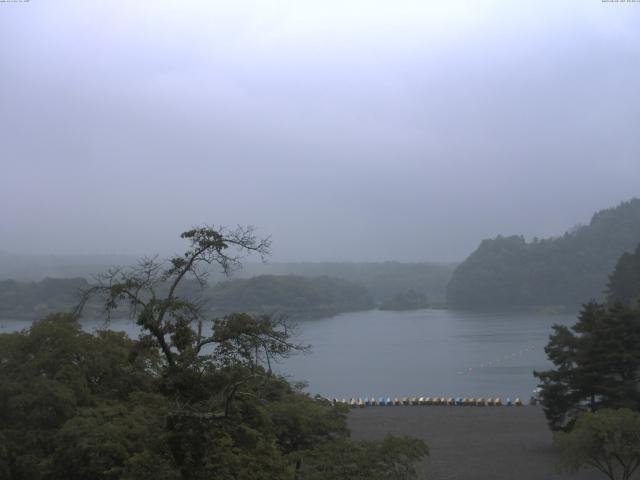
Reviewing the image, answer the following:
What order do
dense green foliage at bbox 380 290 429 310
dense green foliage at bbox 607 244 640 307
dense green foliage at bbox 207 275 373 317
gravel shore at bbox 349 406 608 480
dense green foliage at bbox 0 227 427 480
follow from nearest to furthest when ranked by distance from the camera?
dense green foliage at bbox 0 227 427 480 < gravel shore at bbox 349 406 608 480 < dense green foliage at bbox 607 244 640 307 < dense green foliage at bbox 207 275 373 317 < dense green foliage at bbox 380 290 429 310

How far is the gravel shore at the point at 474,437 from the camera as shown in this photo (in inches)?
564

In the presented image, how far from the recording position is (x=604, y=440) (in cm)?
1122

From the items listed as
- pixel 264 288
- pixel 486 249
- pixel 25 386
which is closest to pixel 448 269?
pixel 486 249

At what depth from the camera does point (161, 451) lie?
5.30 meters

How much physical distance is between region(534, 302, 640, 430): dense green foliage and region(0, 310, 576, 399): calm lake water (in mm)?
9022

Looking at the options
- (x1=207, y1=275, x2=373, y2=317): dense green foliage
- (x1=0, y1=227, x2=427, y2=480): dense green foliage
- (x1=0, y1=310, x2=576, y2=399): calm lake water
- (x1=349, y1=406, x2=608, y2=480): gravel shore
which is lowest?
(x1=0, y1=310, x2=576, y2=399): calm lake water

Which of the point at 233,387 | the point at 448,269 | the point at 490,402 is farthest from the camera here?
the point at 448,269

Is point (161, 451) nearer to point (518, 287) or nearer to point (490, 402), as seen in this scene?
point (490, 402)

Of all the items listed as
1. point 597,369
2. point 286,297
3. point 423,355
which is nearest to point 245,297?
point 286,297

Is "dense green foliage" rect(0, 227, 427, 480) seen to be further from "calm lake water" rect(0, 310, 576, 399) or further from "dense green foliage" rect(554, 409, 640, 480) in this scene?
"calm lake water" rect(0, 310, 576, 399)

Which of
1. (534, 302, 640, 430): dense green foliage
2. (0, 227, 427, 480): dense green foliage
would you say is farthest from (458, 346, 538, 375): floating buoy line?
(0, 227, 427, 480): dense green foliage

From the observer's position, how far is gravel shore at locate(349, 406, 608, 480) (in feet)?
47.0

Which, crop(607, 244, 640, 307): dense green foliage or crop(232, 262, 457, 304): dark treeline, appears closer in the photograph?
crop(607, 244, 640, 307): dense green foliage

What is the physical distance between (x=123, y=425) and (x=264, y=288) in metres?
73.8
